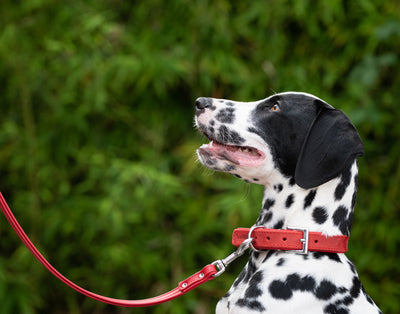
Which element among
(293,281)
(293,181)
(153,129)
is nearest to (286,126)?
(293,181)

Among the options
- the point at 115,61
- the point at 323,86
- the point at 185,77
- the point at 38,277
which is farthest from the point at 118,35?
the point at 38,277

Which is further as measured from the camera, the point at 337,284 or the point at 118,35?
the point at 118,35

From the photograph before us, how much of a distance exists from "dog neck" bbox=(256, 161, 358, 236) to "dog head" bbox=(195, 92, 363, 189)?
0.22 ft

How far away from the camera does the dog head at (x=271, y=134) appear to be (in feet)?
6.14

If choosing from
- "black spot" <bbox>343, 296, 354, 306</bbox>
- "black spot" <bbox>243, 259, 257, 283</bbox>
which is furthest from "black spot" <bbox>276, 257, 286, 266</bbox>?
"black spot" <bbox>343, 296, 354, 306</bbox>

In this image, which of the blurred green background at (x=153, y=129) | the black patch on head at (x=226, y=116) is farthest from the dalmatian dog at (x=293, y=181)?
the blurred green background at (x=153, y=129)

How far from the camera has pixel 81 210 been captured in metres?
3.97

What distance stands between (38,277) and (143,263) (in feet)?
2.55

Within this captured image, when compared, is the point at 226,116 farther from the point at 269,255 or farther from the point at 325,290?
the point at 325,290

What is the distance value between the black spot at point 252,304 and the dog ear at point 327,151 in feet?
1.32

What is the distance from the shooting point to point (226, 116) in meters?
2.03

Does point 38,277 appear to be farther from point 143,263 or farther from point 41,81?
point 41,81

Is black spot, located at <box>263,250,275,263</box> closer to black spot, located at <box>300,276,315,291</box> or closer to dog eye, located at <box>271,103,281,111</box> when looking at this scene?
black spot, located at <box>300,276,315,291</box>

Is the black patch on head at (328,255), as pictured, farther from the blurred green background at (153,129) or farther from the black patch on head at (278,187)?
the blurred green background at (153,129)
